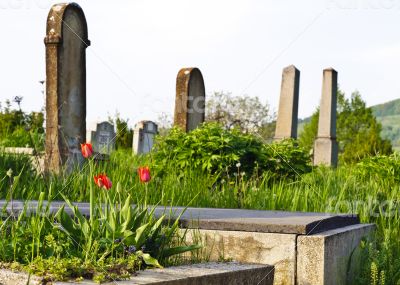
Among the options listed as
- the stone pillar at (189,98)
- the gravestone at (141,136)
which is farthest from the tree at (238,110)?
the stone pillar at (189,98)

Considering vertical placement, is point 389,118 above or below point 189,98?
above

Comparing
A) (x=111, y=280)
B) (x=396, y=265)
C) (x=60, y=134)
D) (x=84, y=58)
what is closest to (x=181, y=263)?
(x=111, y=280)

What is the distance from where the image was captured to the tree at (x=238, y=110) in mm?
25734

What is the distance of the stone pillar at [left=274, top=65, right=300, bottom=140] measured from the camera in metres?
14.1

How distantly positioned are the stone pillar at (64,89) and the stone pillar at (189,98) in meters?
2.82

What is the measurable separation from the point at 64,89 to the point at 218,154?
7.47 feet

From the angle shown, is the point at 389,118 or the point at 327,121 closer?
the point at 327,121

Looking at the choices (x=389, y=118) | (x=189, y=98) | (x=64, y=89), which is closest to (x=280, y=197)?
(x=64, y=89)

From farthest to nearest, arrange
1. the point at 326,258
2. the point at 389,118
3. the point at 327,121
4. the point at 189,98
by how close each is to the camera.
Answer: the point at 389,118, the point at 327,121, the point at 189,98, the point at 326,258

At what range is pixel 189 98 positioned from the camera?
453 inches

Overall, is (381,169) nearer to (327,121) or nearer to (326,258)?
(326,258)

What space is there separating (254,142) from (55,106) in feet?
9.50

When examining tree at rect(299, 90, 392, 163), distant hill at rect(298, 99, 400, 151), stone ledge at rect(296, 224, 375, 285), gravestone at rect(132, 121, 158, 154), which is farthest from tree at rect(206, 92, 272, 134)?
distant hill at rect(298, 99, 400, 151)

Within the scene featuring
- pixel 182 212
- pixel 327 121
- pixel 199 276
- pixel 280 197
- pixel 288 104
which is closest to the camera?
pixel 199 276
